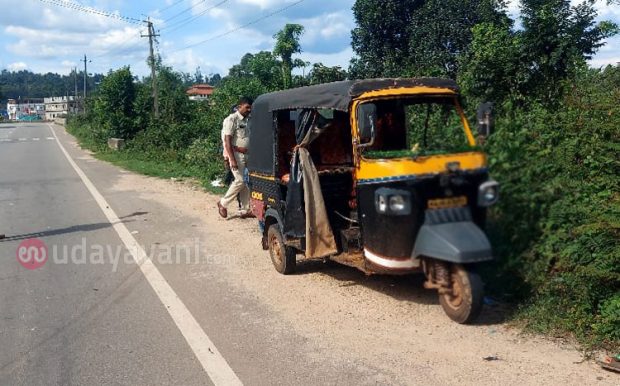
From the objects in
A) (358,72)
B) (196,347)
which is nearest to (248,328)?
(196,347)

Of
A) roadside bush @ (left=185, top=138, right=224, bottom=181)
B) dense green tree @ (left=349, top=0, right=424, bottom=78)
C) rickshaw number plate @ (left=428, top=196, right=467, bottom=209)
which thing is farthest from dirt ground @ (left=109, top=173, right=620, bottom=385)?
dense green tree @ (left=349, top=0, right=424, bottom=78)

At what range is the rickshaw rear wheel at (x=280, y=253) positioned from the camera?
685 centimetres

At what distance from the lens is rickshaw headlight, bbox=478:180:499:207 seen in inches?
205

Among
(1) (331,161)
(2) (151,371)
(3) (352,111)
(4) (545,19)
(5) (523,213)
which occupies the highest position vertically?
(4) (545,19)

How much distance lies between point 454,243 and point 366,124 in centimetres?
146

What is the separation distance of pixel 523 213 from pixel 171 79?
29.0 m

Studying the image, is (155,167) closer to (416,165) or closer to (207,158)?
(207,158)

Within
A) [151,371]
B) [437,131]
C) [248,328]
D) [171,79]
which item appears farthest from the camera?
[171,79]

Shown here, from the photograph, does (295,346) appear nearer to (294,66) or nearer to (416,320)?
(416,320)

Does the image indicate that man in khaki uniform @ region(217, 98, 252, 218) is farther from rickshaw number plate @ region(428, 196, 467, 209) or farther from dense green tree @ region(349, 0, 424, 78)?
dense green tree @ region(349, 0, 424, 78)

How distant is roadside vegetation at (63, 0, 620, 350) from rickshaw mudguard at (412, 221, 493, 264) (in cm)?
78

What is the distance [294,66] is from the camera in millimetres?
23172

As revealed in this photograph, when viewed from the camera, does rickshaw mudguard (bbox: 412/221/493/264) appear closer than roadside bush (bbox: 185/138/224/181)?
Yes

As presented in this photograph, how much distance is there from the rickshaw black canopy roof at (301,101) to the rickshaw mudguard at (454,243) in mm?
1459
